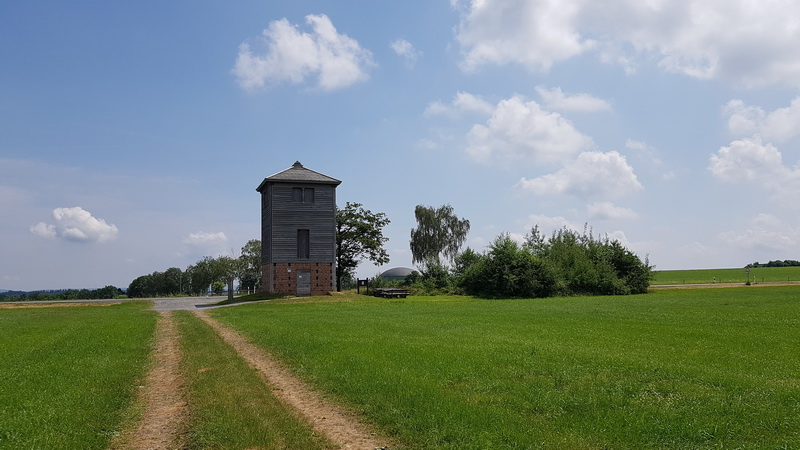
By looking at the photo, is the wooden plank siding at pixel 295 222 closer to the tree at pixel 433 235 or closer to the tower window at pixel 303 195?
the tower window at pixel 303 195

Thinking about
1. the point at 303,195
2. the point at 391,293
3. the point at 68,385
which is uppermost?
the point at 303,195

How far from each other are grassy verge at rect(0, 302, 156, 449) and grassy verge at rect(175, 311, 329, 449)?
3.98 feet

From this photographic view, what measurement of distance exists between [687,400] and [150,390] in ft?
32.6

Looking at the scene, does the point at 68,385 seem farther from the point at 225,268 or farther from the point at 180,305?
the point at 225,268

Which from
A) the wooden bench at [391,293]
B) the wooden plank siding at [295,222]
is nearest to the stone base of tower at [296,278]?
the wooden plank siding at [295,222]

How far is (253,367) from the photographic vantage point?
12680mm

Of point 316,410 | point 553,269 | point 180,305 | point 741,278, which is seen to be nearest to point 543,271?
point 553,269

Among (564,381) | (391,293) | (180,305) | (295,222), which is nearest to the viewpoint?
(564,381)

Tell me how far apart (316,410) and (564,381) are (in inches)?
190

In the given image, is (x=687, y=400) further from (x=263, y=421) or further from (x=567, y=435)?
(x=263, y=421)

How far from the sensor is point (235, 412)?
8.62 metres

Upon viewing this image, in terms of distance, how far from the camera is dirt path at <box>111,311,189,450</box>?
747 centimetres

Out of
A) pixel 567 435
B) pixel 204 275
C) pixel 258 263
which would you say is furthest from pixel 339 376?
pixel 204 275

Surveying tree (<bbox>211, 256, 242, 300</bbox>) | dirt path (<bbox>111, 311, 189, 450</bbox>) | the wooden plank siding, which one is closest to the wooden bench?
the wooden plank siding
